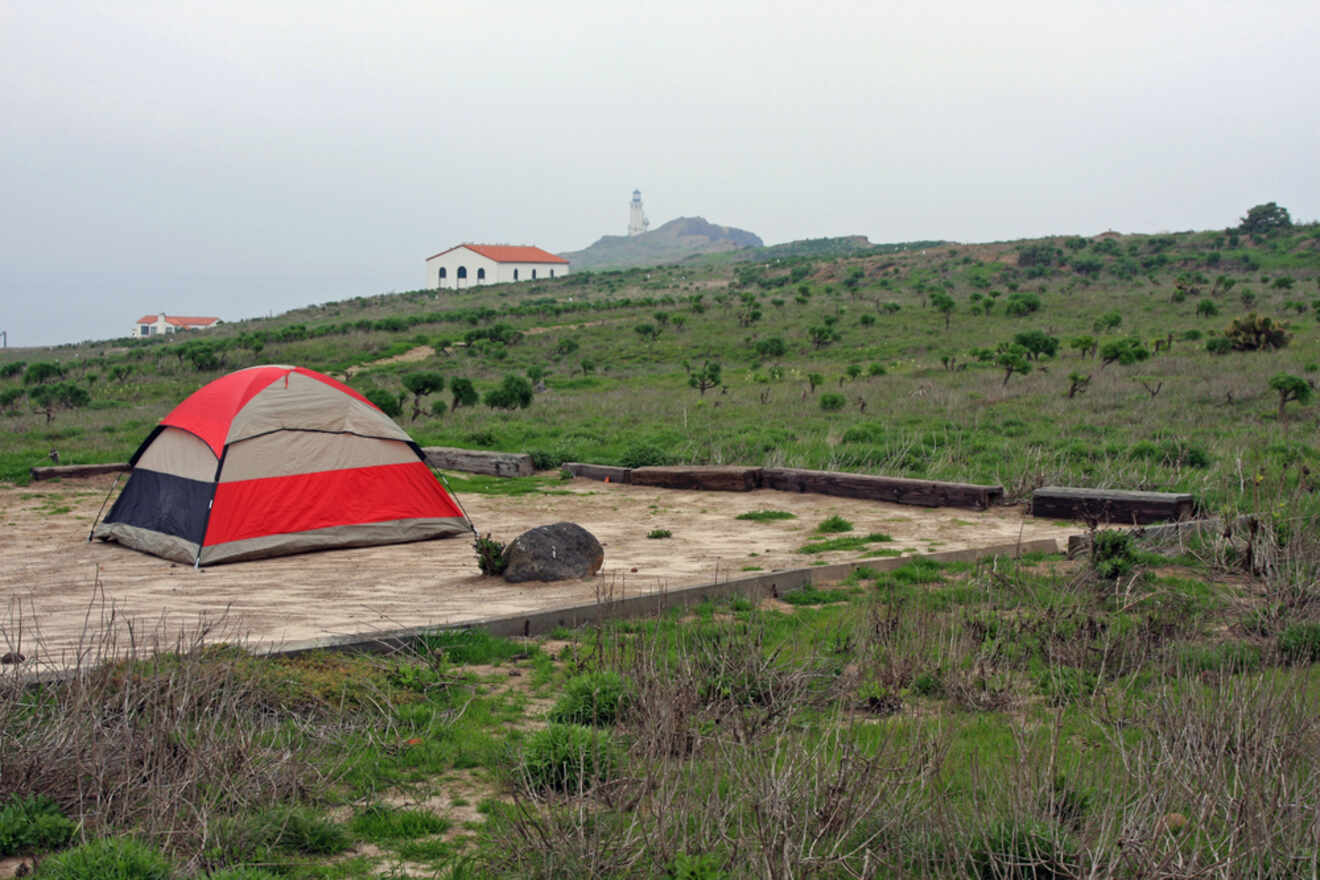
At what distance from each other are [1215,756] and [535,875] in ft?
8.01

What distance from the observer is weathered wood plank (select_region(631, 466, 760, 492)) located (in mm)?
13375

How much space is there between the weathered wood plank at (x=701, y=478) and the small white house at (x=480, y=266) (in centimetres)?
8265

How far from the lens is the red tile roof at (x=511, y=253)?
96500 millimetres

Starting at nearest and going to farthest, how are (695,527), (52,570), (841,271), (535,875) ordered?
(535,875)
(52,570)
(695,527)
(841,271)

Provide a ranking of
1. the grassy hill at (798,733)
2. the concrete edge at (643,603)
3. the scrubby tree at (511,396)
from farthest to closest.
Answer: the scrubby tree at (511,396) → the concrete edge at (643,603) → the grassy hill at (798,733)

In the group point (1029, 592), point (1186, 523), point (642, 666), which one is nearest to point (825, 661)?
point (642, 666)

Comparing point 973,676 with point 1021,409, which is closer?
point 973,676

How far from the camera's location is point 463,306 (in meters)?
65.5

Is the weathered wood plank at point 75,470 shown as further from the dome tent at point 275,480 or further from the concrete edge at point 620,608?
the concrete edge at point 620,608

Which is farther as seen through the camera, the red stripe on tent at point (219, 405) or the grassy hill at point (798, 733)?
the red stripe on tent at point (219, 405)

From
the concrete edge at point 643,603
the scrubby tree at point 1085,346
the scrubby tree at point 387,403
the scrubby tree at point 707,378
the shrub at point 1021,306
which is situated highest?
the shrub at point 1021,306

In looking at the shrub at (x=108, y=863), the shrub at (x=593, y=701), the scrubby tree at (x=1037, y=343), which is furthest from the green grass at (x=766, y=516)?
the scrubby tree at (x=1037, y=343)

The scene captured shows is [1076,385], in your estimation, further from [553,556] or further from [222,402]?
[222,402]

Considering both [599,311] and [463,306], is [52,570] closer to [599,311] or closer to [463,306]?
[599,311]
